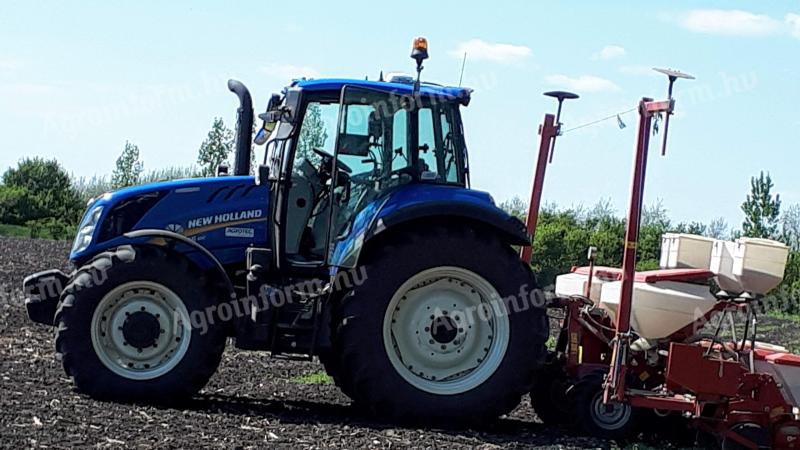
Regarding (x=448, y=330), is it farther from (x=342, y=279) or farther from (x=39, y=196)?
(x=39, y=196)

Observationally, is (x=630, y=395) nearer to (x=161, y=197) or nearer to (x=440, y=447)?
(x=440, y=447)

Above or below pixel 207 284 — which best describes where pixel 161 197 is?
above

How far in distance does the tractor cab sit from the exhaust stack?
18.8 inches

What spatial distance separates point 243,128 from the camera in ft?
27.5

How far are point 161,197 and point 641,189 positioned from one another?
3.41 meters

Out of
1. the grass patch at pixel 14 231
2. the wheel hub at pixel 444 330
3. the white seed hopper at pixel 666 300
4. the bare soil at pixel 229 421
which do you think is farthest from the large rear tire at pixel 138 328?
the grass patch at pixel 14 231

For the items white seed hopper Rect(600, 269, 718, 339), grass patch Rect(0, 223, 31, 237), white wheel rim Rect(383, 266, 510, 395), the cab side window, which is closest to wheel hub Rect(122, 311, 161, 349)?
white wheel rim Rect(383, 266, 510, 395)

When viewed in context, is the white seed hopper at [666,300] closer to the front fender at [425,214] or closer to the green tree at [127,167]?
the front fender at [425,214]

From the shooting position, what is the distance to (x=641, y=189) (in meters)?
7.42

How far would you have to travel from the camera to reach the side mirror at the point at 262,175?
7.96 meters

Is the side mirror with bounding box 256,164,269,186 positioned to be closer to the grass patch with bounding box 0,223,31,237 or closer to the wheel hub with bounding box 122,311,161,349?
the wheel hub with bounding box 122,311,161,349

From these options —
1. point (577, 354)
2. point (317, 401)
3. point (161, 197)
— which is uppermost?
point (161, 197)

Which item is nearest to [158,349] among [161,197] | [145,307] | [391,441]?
[145,307]

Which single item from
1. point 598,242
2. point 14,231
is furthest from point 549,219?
point 14,231
